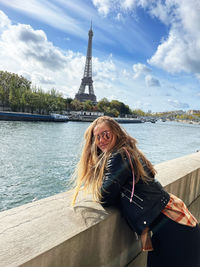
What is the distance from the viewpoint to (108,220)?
4.31ft

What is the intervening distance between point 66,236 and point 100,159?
59cm

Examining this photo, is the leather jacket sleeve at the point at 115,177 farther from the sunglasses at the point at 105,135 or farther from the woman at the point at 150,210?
the sunglasses at the point at 105,135

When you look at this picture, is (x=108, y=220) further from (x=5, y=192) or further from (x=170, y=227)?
(x=5, y=192)

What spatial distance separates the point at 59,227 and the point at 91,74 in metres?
70.3

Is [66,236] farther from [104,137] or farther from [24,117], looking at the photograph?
[24,117]

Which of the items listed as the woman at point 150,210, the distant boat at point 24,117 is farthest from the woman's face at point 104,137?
the distant boat at point 24,117

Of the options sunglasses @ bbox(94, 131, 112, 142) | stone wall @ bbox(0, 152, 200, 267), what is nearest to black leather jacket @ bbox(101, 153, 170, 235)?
stone wall @ bbox(0, 152, 200, 267)

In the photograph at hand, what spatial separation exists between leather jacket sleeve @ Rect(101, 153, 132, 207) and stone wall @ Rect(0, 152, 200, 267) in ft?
0.43

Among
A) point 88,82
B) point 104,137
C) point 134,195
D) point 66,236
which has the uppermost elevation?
point 88,82

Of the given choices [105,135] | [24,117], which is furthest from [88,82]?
[105,135]

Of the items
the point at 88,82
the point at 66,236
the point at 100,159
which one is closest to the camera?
the point at 66,236

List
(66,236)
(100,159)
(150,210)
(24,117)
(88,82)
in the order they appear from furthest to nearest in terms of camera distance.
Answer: (88,82)
(24,117)
(100,159)
(150,210)
(66,236)

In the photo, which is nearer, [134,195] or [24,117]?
[134,195]

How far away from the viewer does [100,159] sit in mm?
1516
